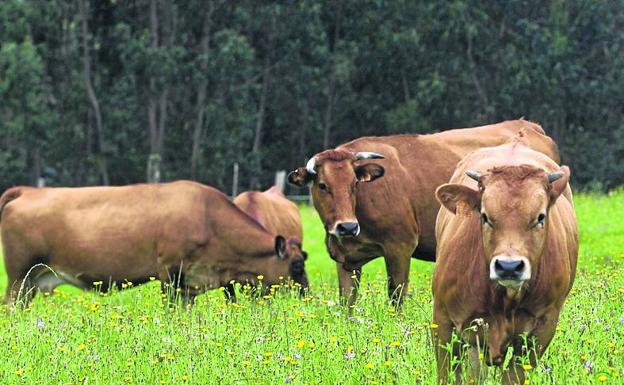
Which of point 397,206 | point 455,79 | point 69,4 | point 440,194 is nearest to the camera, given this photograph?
point 440,194

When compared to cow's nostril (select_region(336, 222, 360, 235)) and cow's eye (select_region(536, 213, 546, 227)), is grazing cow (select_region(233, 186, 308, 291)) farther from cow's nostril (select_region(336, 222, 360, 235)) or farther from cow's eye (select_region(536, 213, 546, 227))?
cow's eye (select_region(536, 213, 546, 227))

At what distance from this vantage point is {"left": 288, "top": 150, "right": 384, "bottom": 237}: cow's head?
10.7m

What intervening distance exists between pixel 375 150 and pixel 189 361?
16.4 ft

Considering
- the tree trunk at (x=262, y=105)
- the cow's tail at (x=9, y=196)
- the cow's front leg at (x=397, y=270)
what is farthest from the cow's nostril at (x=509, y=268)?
the tree trunk at (x=262, y=105)

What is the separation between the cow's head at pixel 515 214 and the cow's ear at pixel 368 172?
4389 mm

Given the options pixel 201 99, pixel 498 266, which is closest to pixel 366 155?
pixel 498 266

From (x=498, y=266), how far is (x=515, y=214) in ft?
1.41

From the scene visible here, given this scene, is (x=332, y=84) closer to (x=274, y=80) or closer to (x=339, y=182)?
(x=274, y=80)

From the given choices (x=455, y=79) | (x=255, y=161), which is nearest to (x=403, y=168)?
(x=255, y=161)

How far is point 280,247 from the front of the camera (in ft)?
45.4

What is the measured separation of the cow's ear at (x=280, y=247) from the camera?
13.7 m

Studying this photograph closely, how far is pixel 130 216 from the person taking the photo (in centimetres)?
1368

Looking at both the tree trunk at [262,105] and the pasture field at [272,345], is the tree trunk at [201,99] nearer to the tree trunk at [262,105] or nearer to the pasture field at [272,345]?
the tree trunk at [262,105]

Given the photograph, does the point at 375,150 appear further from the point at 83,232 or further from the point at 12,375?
the point at 12,375
